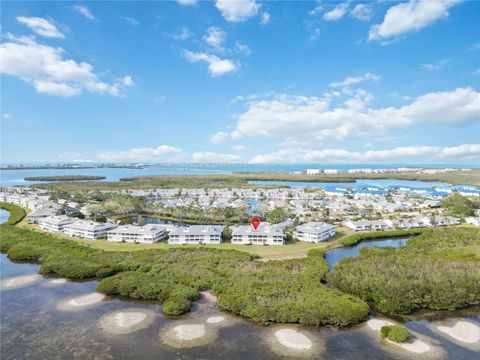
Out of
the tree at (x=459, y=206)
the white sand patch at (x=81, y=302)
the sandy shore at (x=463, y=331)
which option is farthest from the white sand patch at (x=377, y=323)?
the tree at (x=459, y=206)

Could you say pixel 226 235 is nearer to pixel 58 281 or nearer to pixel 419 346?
pixel 58 281

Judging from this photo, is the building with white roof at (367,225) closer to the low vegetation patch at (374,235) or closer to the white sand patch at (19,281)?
the low vegetation patch at (374,235)

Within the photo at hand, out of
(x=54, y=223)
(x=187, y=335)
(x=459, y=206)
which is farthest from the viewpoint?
(x=459, y=206)

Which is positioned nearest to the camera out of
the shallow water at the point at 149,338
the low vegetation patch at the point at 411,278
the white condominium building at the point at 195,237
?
the shallow water at the point at 149,338

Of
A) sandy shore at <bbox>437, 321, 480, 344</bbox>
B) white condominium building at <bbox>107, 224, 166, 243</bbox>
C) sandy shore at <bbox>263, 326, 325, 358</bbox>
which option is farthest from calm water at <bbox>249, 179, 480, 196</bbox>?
sandy shore at <bbox>263, 326, 325, 358</bbox>

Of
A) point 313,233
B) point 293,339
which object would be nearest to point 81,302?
point 293,339

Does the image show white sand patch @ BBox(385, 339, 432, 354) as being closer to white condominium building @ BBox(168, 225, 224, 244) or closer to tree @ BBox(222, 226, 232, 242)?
white condominium building @ BBox(168, 225, 224, 244)
